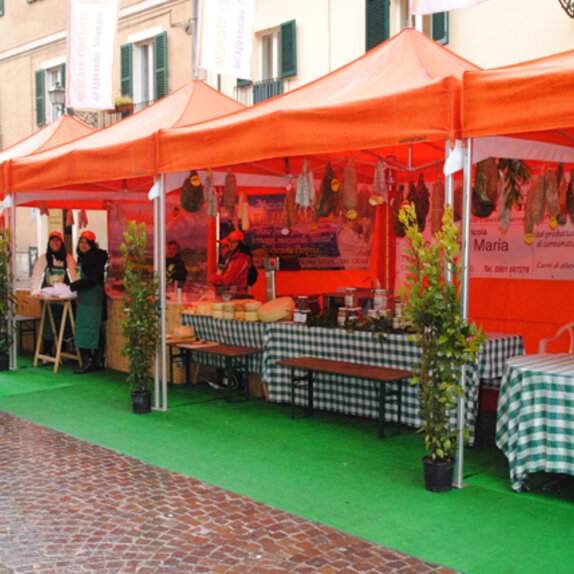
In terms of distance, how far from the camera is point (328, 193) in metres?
8.09

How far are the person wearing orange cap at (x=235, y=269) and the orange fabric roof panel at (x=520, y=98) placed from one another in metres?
5.68

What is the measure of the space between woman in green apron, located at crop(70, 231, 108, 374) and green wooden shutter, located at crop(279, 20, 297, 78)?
21.4 feet

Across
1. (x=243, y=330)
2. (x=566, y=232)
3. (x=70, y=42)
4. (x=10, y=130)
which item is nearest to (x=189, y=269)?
(x=70, y=42)

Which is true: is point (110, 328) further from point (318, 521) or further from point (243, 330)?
point (318, 521)

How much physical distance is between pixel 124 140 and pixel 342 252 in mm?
4106

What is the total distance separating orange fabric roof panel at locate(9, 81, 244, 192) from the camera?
7613mm

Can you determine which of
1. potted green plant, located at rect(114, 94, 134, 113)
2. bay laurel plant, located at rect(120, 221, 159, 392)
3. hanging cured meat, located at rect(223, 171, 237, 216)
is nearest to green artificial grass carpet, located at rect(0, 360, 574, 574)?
bay laurel plant, located at rect(120, 221, 159, 392)

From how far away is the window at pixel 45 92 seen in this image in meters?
21.0

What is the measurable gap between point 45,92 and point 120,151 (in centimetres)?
1496

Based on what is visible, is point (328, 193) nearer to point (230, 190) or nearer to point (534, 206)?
point (230, 190)

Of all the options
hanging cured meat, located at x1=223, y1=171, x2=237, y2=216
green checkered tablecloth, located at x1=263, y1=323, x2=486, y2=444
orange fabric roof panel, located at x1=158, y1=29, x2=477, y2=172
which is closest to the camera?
orange fabric roof panel, located at x1=158, y1=29, x2=477, y2=172

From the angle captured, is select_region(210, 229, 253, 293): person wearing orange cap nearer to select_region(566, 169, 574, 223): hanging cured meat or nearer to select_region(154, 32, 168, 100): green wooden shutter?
select_region(566, 169, 574, 223): hanging cured meat

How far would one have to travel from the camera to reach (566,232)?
794cm

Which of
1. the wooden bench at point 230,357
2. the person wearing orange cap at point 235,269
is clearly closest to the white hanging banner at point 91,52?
the person wearing orange cap at point 235,269
